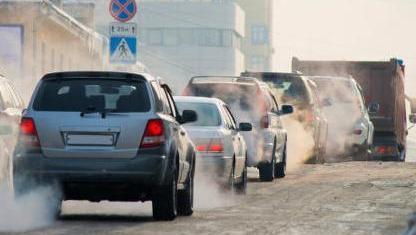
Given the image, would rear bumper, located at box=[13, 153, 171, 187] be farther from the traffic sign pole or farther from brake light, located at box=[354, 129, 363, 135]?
brake light, located at box=[354, 129, 363, 135]

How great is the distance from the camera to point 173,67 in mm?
153750

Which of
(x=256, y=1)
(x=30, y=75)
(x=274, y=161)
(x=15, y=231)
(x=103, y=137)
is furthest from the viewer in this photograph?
(x=256, y=1)

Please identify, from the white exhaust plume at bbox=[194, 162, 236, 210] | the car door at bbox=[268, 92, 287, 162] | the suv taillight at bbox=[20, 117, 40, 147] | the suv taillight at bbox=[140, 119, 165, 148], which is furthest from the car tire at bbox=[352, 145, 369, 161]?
the suv taillight at bbox=[20, 117, 40, 147]

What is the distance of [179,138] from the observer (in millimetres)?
16312

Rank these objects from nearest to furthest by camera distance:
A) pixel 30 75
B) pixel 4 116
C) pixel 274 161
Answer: pixel 4 116 < pixel 274 161 < pixel 30 75

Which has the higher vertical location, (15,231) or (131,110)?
(131,110)

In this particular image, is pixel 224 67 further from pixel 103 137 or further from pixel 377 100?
pixel 103 137

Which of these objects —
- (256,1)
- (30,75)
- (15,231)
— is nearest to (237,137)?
(15,231)

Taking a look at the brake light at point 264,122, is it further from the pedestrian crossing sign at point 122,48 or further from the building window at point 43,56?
the building window at point 43,56

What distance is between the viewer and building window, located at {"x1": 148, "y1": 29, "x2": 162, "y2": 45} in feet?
522

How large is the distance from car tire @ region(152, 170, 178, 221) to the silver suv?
1 centimetres

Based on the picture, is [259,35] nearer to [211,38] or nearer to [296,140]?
[211,38]

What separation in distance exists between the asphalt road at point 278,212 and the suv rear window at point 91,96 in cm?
114

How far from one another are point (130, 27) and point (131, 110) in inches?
545
